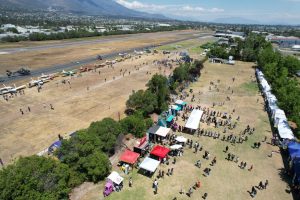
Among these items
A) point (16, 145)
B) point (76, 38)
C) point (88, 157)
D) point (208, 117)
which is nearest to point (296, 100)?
point (208, 117)

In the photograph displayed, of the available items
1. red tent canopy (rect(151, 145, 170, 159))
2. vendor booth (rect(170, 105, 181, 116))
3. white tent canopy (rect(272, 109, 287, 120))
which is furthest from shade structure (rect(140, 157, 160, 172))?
white tent canopy (rect(272, 109, 287, 120))

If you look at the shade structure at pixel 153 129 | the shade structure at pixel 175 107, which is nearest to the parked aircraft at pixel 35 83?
the shade structure at pixel 175 107

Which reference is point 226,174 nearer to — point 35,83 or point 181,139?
point 181,139

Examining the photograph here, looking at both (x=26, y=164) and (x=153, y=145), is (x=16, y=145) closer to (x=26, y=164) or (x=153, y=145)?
(x=26, y=164)

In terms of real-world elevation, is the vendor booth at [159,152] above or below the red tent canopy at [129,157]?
above

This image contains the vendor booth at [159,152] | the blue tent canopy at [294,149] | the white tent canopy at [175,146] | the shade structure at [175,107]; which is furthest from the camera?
the shade structure at [175,107]

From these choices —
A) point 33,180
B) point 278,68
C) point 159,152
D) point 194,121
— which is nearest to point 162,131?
point 159,152

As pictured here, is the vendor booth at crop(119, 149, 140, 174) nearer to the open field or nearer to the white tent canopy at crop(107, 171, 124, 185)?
the white tent canopy at crop(107, 171, 124, 185)

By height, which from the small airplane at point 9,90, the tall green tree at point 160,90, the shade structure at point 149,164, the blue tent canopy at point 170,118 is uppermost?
the tall green tree at point 160,90

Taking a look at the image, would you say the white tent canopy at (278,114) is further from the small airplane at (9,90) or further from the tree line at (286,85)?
the small airplane at (9,90)
